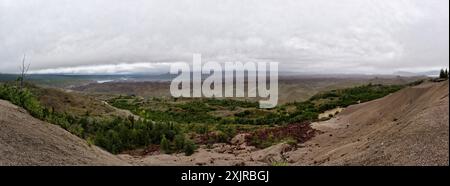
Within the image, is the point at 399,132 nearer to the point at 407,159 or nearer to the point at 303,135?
the point at 407,159

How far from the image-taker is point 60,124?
1360cm

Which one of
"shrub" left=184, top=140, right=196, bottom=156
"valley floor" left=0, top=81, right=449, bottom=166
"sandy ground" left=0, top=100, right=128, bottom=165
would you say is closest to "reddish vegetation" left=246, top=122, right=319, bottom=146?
"shrub" left=184, top=140, right=196, bottom=156

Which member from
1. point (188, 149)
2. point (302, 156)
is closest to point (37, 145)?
point (188, 149)

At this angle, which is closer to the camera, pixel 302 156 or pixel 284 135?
pixel 302 156

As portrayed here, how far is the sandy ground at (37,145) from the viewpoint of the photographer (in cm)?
903

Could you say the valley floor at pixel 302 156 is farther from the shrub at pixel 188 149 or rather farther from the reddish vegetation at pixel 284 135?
the reddish vegetation at pixel 284 135

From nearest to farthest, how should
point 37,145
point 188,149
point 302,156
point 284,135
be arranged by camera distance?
point 37,145 < point 302,156 < point 188,149 < point 284,135

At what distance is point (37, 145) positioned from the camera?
9.86m

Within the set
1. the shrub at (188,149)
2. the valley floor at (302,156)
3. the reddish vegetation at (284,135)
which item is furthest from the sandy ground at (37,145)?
the reddish vegetation at (284,135)

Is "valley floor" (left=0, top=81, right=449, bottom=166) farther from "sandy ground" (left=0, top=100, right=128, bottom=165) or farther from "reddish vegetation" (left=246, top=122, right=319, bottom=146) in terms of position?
"reddish vegetation" (left=246, top=122, right=319, bottom=146)

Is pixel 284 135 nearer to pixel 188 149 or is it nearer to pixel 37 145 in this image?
pixel 188 149

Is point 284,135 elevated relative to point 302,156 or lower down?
lower down
